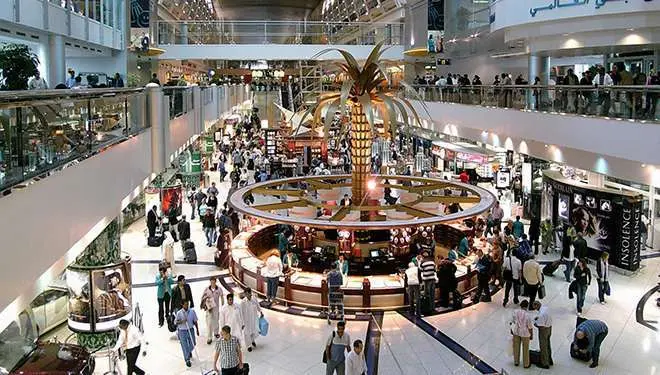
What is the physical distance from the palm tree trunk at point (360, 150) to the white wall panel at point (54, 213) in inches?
293

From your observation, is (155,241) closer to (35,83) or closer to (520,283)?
(35,83)

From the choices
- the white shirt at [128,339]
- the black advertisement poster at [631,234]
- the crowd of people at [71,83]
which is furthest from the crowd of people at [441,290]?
the crowd of people at [71,83]

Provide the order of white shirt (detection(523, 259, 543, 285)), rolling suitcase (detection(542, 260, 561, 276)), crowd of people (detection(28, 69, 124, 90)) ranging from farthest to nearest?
1. rolling suitcase (detection(542, 260, 561, 276))
2. white shirt (detection(523, 259, 543, 285))
3. crowd of people (detection(28, 69, 124, 90))

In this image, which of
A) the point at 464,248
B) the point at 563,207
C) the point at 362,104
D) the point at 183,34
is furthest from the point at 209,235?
the point at 183,34

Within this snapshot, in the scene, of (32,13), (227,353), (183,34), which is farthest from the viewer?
(183,34)

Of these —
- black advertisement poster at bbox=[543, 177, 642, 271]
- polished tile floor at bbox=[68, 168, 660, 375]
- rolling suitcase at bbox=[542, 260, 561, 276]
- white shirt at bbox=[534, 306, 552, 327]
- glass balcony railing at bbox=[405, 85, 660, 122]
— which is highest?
glass balcony railing at bbox=[405, 85, 660, 122]

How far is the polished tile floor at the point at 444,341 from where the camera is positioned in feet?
34.9

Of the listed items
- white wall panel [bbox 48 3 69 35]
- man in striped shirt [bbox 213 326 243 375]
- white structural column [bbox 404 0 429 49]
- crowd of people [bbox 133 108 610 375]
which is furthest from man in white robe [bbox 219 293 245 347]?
white structural column [bbox 404 0 429 49]

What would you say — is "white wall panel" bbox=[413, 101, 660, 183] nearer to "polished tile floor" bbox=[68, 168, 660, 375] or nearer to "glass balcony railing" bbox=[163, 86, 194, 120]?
"polished tile floor" bbox=[68, 168, 660, 375]

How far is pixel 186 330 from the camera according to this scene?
34.7 feet

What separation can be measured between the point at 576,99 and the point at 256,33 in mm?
24107

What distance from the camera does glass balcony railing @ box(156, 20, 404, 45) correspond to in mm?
36219

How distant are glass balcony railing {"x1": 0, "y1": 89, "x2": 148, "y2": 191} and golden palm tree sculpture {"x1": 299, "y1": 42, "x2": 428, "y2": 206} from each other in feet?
21.0

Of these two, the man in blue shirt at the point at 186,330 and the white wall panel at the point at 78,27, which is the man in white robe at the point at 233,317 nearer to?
the man in blue shirt at the point at 186,330
